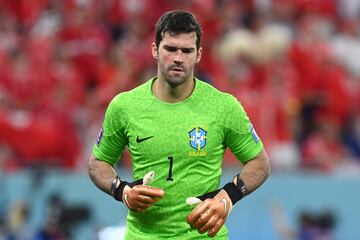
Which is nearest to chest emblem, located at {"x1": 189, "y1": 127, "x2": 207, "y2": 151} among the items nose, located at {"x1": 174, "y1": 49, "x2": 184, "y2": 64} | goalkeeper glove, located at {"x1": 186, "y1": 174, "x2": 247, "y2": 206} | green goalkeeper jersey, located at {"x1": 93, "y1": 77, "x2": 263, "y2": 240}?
green goalkeeper jersey, located at {"x1": 93, "y1": 77, "x2": 263, "y2": 240}

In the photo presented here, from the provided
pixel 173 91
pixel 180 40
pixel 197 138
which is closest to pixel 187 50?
pixel 180 40

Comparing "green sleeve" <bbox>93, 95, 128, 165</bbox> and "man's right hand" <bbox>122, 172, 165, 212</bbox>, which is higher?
"green sleeve" <bbox>93, 95, 128, 165</bbox>

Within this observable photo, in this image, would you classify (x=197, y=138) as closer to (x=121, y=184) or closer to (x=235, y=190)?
(x=235, y=190)

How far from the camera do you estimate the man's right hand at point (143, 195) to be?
5589 mm

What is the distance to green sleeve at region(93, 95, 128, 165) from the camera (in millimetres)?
5938

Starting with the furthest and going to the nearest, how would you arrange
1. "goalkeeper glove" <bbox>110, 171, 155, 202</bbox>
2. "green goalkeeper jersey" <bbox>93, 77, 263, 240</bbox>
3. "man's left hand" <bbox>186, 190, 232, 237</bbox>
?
"green goalkeeper jersey" <bbox>93, 77, 263, 240</bbox>, "goalkeeper glove" <bbox>110, 171, 155, 202</bbox>, "man's left hand" <bbox>186, 190, 232, 237</bbox>

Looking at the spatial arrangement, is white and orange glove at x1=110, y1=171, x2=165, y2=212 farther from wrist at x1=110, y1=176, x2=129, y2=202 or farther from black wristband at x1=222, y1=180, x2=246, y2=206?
black wristband at x1=222, y1=180, x2=246, y2=206

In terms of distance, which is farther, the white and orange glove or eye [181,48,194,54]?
eye [181,48,194,54]

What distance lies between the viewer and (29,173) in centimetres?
1095

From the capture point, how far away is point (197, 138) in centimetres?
581

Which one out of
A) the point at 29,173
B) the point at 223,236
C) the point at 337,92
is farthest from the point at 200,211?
the point at 337,92

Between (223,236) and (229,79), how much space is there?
600cm

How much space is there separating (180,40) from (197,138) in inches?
20.6

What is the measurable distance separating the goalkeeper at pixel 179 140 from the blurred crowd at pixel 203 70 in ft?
17.5
